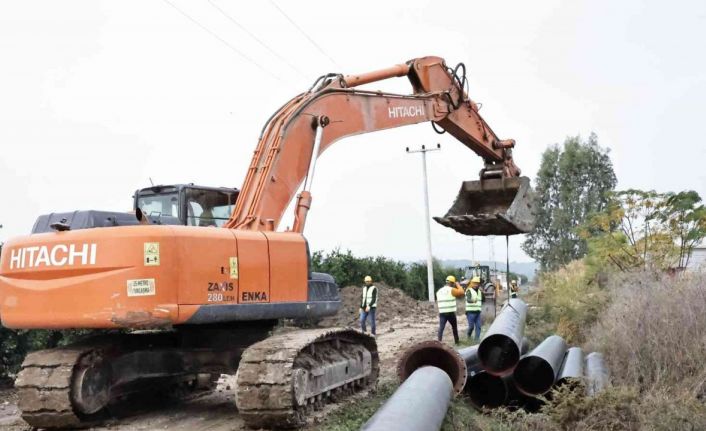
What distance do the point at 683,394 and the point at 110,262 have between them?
6225 mm

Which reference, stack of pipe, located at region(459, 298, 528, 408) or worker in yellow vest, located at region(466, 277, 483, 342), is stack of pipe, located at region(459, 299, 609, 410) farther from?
worker in yellow vest, located at region(466, 277, 483, 342)

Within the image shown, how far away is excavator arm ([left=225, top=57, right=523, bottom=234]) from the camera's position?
8.45 m

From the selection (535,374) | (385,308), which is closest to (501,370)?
(535,374)

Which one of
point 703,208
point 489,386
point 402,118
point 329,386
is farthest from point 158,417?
point 703,208

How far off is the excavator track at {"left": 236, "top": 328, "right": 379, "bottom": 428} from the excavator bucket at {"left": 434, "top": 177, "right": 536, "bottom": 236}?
345cm

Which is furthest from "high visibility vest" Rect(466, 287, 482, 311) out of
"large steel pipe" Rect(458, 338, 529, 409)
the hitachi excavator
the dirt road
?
"large steel pipe" Rect(458, 338, 529, 409)

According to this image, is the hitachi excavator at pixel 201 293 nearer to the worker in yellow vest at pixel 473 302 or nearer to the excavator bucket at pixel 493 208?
the excavator bucket at pixel 493 208

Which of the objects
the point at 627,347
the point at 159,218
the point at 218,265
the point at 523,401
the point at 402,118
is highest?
the point at 402,118

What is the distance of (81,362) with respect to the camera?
756 centimetres

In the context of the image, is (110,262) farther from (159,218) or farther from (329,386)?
(329,386)

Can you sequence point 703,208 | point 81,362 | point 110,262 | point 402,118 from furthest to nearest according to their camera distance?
point 703,208, point 402,118, point 81,362, point 110,262

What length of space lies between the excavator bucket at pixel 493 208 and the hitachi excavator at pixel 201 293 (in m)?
2.20

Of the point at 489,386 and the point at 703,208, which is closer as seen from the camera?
the point at 489,386

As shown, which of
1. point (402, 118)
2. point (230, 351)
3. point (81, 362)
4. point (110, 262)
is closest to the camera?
point (110, 262)
